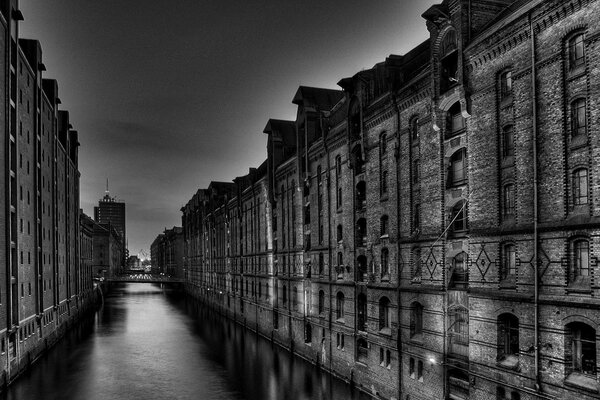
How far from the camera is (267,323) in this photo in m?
48.0

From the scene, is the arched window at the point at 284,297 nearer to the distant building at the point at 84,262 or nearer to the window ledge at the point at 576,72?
the window ledge at the point at 576,72

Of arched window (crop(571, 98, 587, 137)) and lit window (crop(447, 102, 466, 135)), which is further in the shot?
lit window (crop(447, 102, 466, 135))

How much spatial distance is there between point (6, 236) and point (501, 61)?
27.3 m

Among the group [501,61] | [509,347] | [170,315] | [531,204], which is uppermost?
[501,61]

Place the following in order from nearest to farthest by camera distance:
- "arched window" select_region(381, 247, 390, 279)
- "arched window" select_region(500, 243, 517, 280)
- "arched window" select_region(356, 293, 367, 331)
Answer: "arched window" select_region(500, 243, 517, 280) → "arched window" select_region(381, 247, 390, 279) → "arched window" select_region(356, 293, 367, 331)

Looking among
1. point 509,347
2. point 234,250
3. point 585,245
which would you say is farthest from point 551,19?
point 234,250

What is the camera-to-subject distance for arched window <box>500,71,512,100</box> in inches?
723

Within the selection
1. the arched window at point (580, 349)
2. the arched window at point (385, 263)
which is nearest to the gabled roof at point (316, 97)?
the arched window at point (385, 263)

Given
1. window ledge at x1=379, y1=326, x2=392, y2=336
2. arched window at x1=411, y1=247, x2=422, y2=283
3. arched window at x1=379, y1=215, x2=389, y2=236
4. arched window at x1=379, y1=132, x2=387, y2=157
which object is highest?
arched window at x1=379, y1=132, x2=387, y2=157

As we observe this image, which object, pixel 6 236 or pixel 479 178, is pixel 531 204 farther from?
pixel 6 236

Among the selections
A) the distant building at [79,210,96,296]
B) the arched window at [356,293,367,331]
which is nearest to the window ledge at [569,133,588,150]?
the arched window at [356,293,367,331]

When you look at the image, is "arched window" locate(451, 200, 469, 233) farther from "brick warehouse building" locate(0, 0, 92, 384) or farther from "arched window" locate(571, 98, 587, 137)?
"brick warehouse building" locate(0, 0, 92, 384)

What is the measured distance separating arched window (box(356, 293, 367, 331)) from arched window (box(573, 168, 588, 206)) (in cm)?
1550

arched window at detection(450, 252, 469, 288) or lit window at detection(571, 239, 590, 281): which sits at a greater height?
lit window at detection(571, 239, 590, 281)
